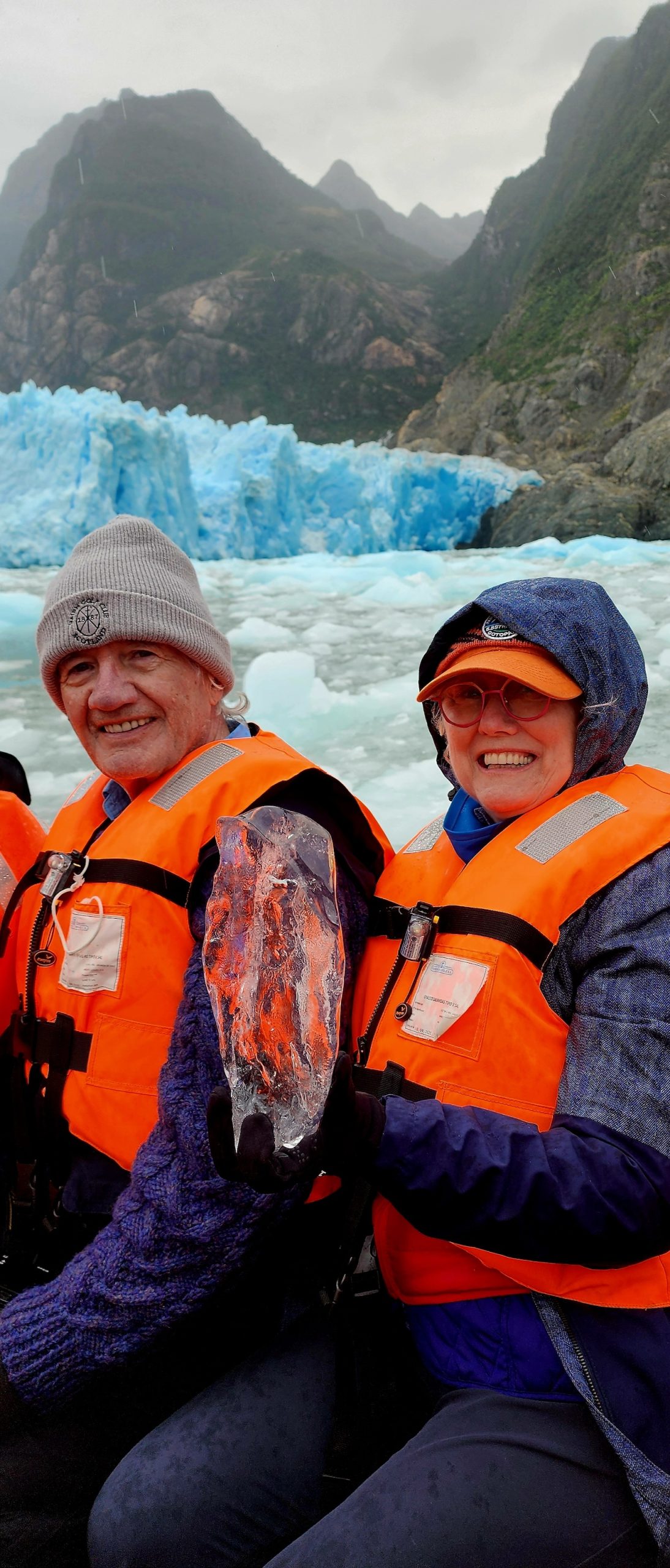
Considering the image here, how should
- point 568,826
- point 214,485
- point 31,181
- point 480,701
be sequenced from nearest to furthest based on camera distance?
point 568,826, point 480,701, point 214,485, point 31,181

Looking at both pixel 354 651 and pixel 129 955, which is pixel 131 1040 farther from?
pixel 354 651

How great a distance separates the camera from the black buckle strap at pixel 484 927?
113cm

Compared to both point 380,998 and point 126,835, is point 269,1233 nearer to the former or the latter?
point 380,998

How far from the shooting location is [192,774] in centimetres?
149

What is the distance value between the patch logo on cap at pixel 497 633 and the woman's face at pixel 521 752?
5cm

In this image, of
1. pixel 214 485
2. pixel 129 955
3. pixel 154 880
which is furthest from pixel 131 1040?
pixel 214 485

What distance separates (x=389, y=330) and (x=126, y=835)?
230 ft

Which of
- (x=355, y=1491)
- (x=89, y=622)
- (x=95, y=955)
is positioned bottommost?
(x=355, y=1491)

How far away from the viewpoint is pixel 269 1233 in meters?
1.13

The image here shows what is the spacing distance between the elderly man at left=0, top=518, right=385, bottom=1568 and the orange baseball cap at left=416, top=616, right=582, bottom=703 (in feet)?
0.91

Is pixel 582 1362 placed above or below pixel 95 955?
below

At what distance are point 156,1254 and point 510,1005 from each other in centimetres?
53

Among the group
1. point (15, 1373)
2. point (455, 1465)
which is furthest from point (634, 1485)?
point (15, 1373)

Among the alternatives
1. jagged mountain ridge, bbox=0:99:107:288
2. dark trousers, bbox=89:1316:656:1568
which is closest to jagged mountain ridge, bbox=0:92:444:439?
jagged mountain ridge, bbox=0:99:107:288
